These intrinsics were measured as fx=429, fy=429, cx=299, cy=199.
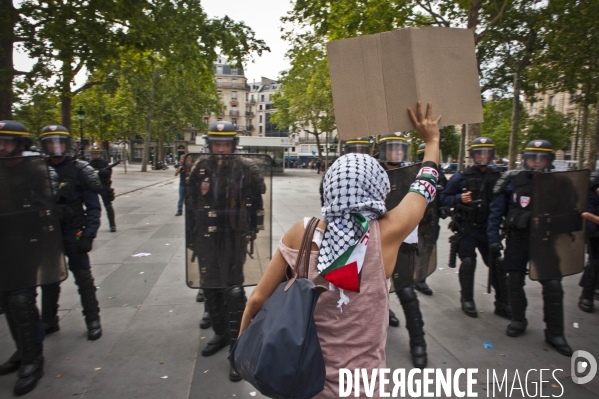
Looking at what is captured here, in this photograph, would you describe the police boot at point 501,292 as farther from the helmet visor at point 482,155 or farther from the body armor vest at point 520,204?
the helmet visor at point 482,155

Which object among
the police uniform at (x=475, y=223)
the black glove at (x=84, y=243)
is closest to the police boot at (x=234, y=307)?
the black glove at (x=84, y=243)

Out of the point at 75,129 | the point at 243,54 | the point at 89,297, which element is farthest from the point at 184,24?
the point at 75,129

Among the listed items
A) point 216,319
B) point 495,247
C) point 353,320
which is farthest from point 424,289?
point 353,320

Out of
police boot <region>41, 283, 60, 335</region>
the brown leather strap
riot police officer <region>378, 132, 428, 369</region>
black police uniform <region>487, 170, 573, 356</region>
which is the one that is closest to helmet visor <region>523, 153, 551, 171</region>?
black police uniform <region>487, 170, 573, 356</region>

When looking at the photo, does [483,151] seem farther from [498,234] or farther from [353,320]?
[353,320]

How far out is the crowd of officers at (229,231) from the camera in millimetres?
3475

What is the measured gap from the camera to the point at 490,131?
4656cm

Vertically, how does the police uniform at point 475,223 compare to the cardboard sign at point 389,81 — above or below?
below

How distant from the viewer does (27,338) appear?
10.7 ft

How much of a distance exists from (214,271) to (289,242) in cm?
213

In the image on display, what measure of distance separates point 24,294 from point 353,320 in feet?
9.54

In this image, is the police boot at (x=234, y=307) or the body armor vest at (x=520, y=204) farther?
the body armor vest at (x=520, y=204)

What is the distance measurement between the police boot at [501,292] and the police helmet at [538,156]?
120cm

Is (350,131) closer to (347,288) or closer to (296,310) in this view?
(347,288)
